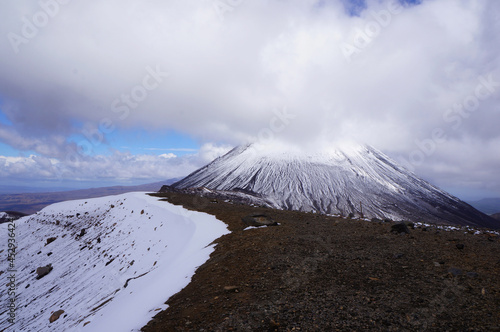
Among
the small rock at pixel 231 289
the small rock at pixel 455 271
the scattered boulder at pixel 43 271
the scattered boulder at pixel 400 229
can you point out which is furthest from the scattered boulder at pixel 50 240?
the small rock at pixel 455 271

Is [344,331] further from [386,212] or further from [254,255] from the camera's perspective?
[386,212]

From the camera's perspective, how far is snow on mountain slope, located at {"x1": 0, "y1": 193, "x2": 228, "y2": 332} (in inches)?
436

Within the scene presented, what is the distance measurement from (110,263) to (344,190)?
16115 cm

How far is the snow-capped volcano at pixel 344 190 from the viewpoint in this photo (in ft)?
453

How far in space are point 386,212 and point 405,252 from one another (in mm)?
140960

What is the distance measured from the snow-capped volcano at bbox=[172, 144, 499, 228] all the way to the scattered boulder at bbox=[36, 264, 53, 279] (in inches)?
4161

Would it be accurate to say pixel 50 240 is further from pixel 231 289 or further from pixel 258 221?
pixel 231 289

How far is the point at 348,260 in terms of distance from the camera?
35.0 ft

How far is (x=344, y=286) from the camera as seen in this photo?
845cm

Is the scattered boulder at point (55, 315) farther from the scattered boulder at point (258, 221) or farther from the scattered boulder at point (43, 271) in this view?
the scattered boulder at point (258, 221)

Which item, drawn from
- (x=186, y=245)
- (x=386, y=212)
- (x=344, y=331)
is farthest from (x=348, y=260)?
(x=386, y=212)

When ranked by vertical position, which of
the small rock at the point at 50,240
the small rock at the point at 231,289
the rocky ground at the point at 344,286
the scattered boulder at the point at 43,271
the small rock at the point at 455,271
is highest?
the small rock at the point at 455,271

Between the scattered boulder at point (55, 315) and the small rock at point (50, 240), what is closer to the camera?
the scattered boulder at point (55, 315)

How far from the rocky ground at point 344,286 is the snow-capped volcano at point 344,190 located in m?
114
